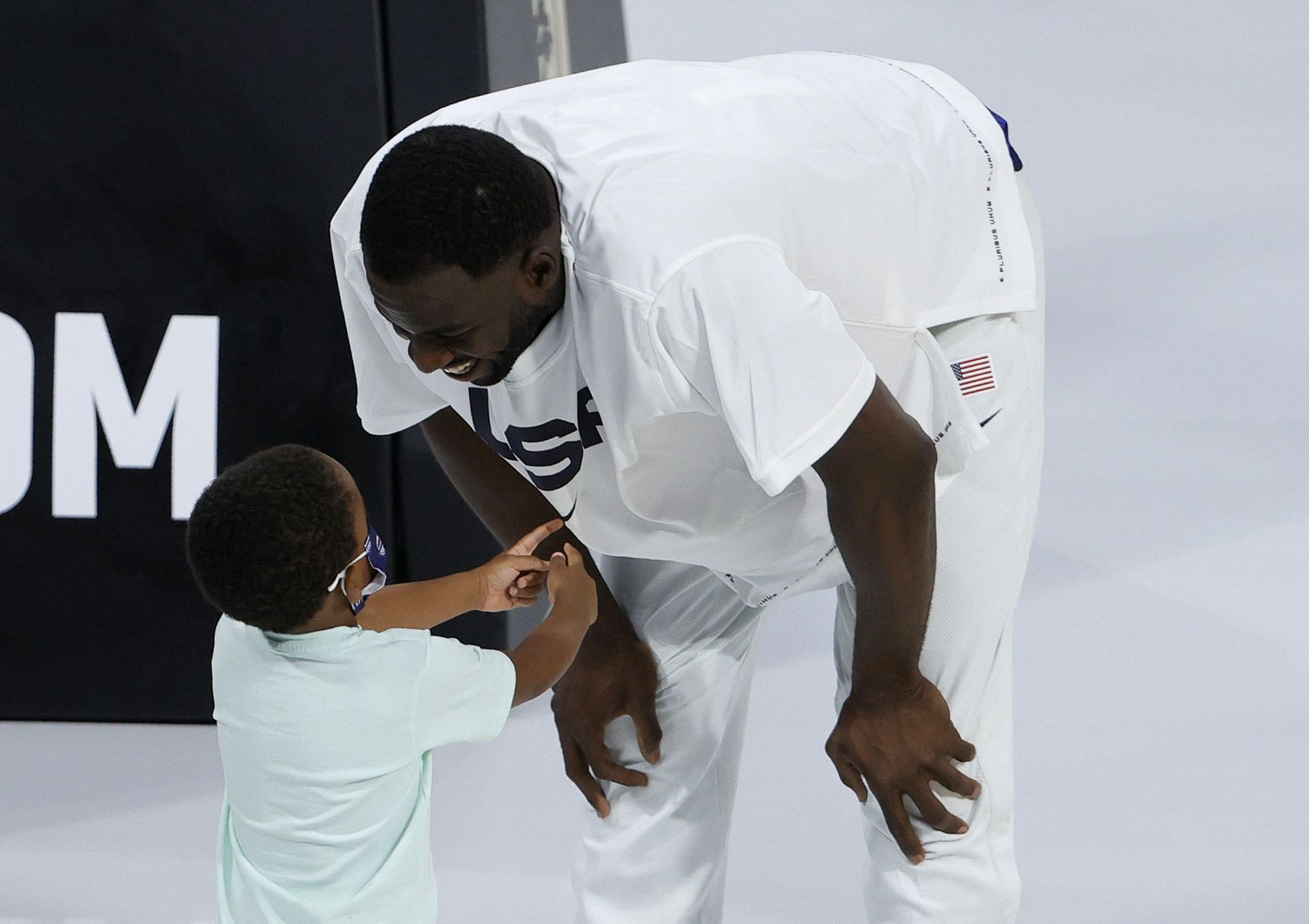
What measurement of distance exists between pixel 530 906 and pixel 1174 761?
33.2 inches

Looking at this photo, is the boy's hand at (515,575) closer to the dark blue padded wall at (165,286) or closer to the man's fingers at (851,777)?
the man's fingers at (851,777)

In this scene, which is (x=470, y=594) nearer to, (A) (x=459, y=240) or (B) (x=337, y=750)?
(B) (x=337, y=750)

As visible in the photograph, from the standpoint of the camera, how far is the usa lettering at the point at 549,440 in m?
1.24

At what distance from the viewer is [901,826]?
4.50ft

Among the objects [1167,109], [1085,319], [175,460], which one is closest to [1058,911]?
[175,460]

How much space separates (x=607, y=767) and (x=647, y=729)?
0.06m

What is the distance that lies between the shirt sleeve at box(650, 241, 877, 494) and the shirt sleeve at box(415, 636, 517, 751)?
1.02 ft

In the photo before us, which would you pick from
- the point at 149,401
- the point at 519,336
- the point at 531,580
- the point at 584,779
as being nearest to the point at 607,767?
the point at 584,779

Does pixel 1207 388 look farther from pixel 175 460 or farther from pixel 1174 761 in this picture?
pixel 175 460

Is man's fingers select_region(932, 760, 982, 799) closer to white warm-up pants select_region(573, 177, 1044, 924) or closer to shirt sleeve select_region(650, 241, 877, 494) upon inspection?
white warm-up pants select_region(573, 177, 1044, 924)

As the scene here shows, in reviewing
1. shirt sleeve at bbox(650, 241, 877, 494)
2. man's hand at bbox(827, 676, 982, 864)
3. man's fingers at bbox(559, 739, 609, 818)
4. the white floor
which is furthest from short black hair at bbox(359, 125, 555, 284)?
the white floor

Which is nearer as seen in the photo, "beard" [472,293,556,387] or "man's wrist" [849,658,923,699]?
"beard" [472,293,556,387]

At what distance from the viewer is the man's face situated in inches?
42.8

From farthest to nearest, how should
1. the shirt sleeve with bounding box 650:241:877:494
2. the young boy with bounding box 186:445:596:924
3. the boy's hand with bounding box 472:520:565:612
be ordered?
1. the boy's hand with bounding box 472:520:565:612
2. the young boy with bounding box 186:445:596:924
3. the shirt sleeve with bounding box 650:241:877:494
